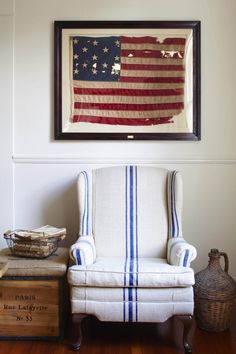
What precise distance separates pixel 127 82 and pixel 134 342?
5.93 ft

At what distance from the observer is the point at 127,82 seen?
111 inches

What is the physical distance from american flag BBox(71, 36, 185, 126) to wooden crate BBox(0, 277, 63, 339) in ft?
4.16

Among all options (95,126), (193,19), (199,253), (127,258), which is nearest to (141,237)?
(127,258)

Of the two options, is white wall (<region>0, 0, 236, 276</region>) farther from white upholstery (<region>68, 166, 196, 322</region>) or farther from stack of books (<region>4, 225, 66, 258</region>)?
stack of books (<region>4, 225, 66, 258</region>)

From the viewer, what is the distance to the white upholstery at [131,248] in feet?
6.77

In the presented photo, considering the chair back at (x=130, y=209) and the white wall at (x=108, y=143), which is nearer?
the chair back at (x=130, y=209)

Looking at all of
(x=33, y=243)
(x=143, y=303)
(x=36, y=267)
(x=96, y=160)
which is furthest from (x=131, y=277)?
(x=96, y=160)

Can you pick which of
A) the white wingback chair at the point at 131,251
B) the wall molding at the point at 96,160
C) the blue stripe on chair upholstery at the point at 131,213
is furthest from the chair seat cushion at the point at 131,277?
the wall molding at the point at 96,160

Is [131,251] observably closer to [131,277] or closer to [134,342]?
[131,277]

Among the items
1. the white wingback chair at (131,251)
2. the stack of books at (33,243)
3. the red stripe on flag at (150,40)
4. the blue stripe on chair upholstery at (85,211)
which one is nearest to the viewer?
the white wingback chair at (131,251)

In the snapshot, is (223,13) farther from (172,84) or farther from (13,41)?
(13,41)

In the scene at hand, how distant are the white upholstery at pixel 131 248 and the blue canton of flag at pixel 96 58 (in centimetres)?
74

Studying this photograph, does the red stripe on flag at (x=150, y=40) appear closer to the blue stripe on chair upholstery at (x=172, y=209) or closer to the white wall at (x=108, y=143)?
the white wall at (x=108, y=143)

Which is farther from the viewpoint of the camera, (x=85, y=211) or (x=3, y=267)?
(x=85, y=211)
